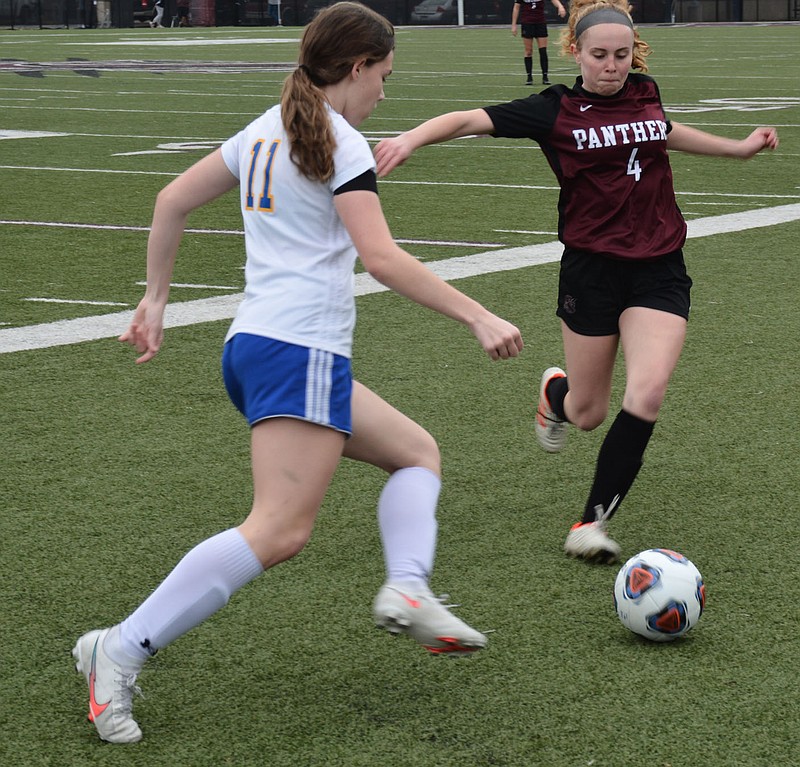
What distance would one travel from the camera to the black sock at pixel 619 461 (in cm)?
494

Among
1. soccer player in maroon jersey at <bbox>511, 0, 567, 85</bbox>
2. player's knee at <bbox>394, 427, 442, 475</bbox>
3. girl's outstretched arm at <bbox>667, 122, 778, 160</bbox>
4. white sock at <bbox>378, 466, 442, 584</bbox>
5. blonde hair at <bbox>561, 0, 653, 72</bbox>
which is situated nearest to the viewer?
white sock at <bbox>378, 466, 442, 584</bbox>

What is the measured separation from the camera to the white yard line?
807cm

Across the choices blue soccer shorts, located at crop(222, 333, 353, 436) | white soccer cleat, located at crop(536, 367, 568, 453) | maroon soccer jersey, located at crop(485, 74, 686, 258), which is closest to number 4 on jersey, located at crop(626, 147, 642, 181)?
maroon soccer jersey, located at crop(485, 74, 686, 258)

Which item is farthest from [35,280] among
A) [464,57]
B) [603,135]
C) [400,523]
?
[464,57]

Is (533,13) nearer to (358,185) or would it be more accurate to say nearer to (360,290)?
(360,290)

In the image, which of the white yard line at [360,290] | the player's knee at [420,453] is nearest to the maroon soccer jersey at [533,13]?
the white yard line at [360,290]

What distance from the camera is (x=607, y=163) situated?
5.17 meters

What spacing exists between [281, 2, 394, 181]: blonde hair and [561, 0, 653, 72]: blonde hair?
1.69 m

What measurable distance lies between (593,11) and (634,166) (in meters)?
0.54

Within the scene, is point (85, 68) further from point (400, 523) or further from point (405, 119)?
point (400, 523)

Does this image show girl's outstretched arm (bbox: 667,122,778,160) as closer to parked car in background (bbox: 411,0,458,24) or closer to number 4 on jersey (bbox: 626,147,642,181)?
number 4 on jersey (bbox: 626,147,642,181)

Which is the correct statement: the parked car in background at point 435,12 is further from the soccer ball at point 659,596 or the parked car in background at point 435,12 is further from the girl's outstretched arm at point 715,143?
the soccer ball at point 659,596

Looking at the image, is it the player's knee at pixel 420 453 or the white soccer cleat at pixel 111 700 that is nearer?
the white soccer cleat at pixel 111 700

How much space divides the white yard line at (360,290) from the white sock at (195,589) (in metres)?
4.47
